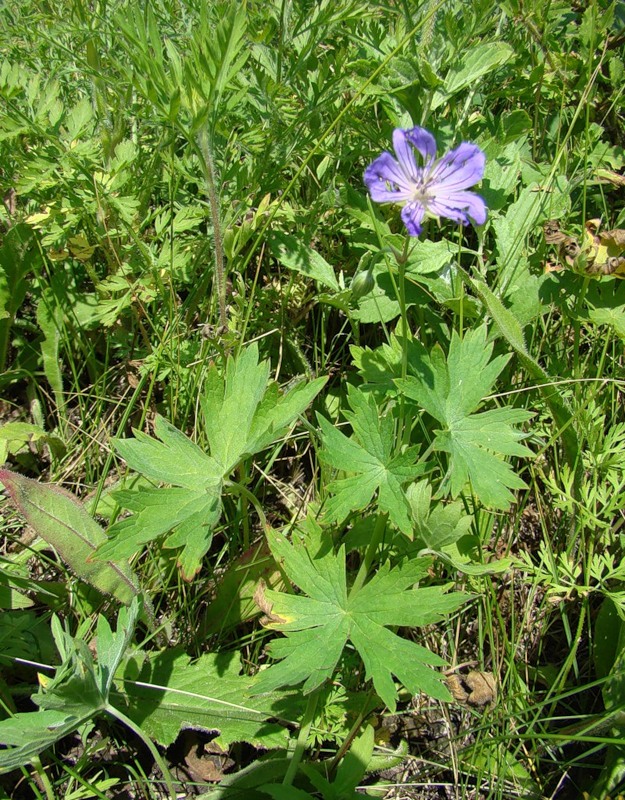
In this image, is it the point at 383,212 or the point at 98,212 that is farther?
the point at 383,212

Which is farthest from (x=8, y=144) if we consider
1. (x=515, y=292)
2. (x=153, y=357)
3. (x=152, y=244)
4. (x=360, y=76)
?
(x=515, y=292)

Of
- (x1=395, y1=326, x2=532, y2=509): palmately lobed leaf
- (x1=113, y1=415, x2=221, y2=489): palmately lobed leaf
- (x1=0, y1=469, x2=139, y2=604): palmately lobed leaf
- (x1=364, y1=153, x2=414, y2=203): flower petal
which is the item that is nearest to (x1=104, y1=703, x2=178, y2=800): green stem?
(x1=0, y1=469, x2=139, y2=604): palmately lobed leaf

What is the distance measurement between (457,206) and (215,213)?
808 millimetres

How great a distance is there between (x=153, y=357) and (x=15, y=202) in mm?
1070

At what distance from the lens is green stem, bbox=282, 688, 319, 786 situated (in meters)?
1.60

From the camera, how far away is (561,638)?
2084 mm

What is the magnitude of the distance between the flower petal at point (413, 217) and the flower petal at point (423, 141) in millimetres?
146

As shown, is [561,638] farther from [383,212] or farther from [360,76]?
[360,76]

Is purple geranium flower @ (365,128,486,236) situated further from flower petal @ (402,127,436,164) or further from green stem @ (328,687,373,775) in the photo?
green stem @ (328,687,373,775)

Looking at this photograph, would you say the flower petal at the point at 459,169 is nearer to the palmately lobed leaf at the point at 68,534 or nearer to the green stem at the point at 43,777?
the palmately lobed leaf at the point at 68,534

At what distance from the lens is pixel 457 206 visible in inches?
59.4

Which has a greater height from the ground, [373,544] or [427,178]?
[427,178]

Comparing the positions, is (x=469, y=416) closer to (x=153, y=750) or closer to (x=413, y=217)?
(x=413, y=217)

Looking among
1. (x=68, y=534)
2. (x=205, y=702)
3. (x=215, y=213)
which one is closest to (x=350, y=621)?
(x=205, y=702)
